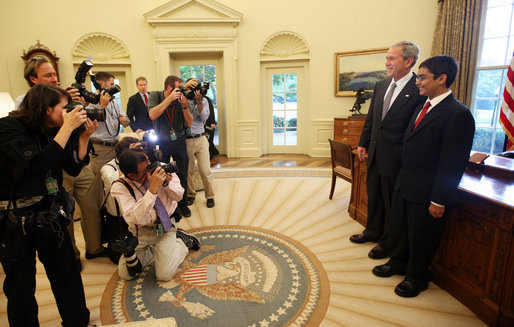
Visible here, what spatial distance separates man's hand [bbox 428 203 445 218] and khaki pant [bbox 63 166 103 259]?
2352mm

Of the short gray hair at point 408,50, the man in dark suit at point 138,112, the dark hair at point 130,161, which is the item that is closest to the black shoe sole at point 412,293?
the short gray hair at point 408,50

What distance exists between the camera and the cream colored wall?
546 centimetres

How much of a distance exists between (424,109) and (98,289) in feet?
8.05

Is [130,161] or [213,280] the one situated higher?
[130,161]

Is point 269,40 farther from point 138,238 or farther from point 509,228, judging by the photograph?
point 509,228

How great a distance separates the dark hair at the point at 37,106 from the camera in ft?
4.00

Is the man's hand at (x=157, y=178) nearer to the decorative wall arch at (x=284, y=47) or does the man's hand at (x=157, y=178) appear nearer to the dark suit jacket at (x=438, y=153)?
the dark suit jacket at (x=438, y=153)

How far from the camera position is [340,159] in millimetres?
3289

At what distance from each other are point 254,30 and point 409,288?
217 inches

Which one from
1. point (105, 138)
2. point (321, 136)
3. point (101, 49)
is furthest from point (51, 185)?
point (101, 49)

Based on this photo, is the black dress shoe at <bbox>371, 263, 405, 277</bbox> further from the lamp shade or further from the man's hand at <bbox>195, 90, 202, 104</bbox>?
the lamp shade

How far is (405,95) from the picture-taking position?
1.99 metres

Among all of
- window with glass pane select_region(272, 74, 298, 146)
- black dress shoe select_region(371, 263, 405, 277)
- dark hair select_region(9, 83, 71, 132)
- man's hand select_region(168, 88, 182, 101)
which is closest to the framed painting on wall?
window with glass pane select_region(272, 74, 298, 146)

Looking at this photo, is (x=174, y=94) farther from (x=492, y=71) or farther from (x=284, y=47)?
(x=492, y=71)
